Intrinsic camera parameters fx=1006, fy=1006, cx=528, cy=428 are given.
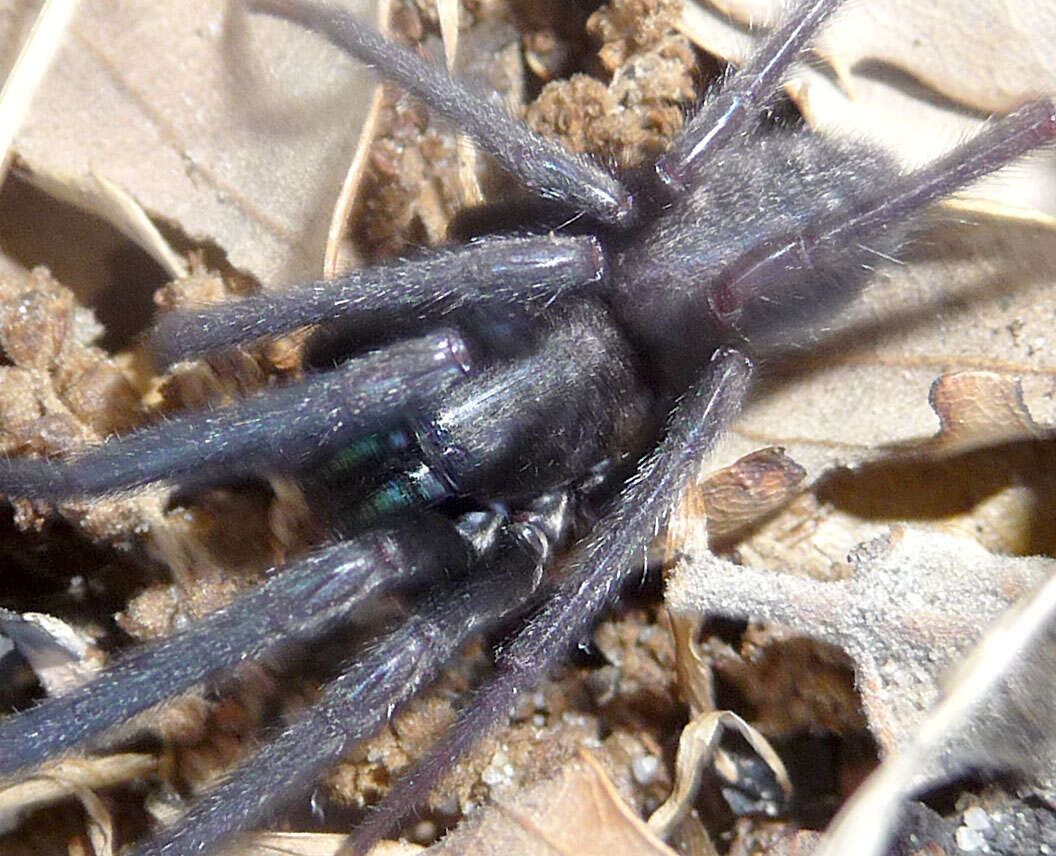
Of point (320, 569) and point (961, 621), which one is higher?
point (320, 569)

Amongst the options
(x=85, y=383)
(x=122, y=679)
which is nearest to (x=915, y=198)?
(x=122, y=679)

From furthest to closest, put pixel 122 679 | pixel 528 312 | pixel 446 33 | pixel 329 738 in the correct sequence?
pixel 446 33
pixel 528 312
pixel 329 738
pixel 122 679

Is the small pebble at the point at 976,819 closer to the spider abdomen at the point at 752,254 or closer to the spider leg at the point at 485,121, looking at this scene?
the spider abdomen at the point at 752,254

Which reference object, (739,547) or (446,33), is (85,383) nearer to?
(446,33)

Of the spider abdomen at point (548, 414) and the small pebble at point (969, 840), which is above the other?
the spider abdomen at point (548, 414)

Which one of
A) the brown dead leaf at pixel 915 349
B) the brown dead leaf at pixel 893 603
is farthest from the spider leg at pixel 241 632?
the brown dead leaf at pixel 915 349

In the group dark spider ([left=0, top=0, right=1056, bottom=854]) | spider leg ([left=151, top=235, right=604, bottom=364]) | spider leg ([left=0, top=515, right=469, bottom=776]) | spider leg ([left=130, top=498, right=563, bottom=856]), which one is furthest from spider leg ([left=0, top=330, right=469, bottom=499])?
spider leg ([left=130, top=498, right=563, bottom=856])

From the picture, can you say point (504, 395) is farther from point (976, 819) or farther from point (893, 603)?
point (976, 819)

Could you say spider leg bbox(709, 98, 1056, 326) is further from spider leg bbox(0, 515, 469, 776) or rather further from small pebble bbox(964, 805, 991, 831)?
small pebble bbox(964, 805, 991, 831)
